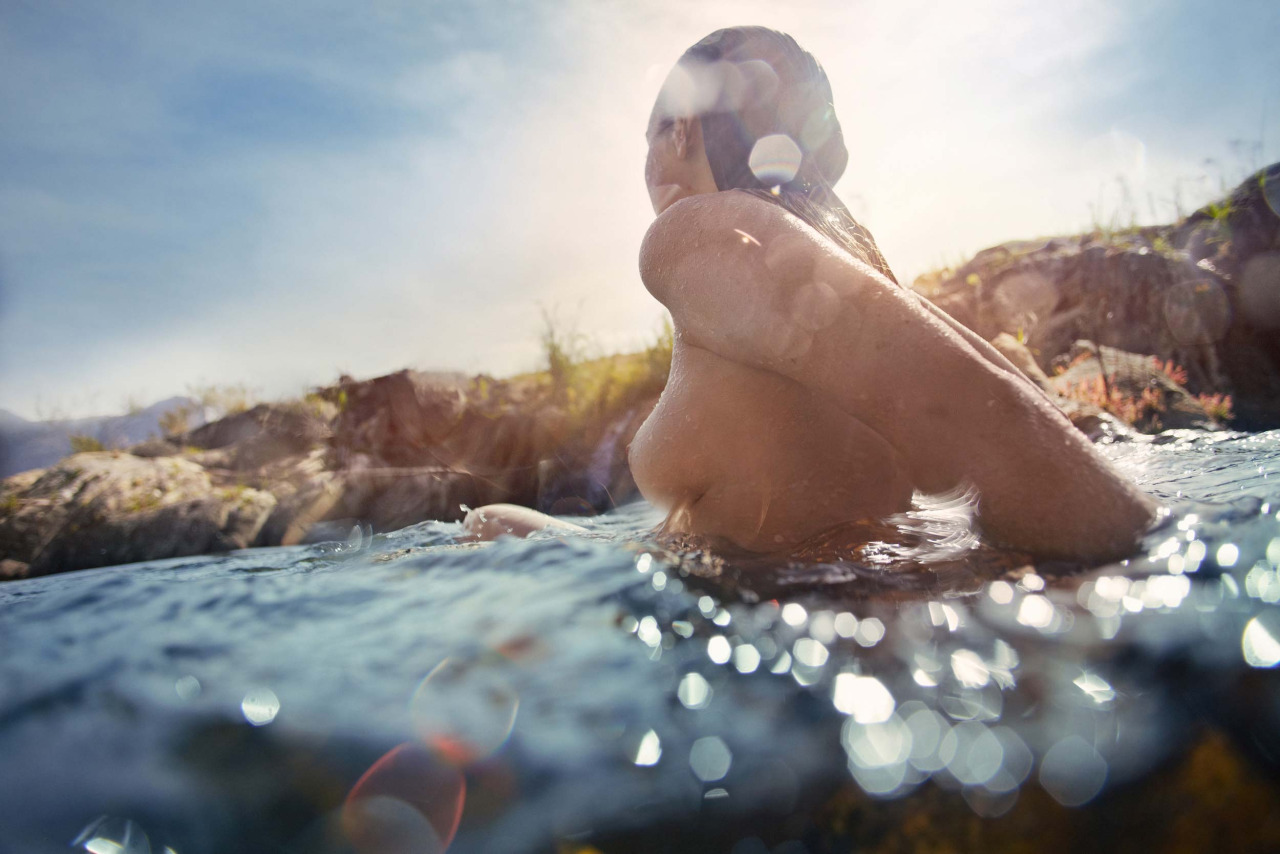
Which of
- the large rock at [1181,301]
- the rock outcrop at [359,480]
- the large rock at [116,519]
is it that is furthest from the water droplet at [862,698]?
the large rock at [1181,301]

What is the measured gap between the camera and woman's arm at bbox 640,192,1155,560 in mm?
1040

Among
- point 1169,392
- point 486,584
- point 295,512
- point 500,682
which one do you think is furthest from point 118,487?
point 1169,392

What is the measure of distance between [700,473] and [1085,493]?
0.82 meters

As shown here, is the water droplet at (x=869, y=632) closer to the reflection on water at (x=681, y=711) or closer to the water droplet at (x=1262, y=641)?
the reflection on water at (x=681, y=711)

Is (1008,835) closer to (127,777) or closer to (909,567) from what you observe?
(909,567)

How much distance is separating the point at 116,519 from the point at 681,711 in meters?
7.29

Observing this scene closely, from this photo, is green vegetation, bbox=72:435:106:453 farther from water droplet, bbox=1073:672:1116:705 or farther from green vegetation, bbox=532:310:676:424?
water droplet, bbox=1073:672:1116:705

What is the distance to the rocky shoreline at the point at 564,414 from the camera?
5.51 metres

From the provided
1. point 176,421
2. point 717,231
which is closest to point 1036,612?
point 717,231

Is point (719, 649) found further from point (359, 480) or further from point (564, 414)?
point (564, 414)

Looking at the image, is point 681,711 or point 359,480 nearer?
point 681,711

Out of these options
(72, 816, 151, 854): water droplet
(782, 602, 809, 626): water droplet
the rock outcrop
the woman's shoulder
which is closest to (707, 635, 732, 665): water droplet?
(782, 602, 809, 626): water droplet

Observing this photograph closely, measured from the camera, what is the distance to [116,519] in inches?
225

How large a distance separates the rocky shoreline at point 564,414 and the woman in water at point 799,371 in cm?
305
